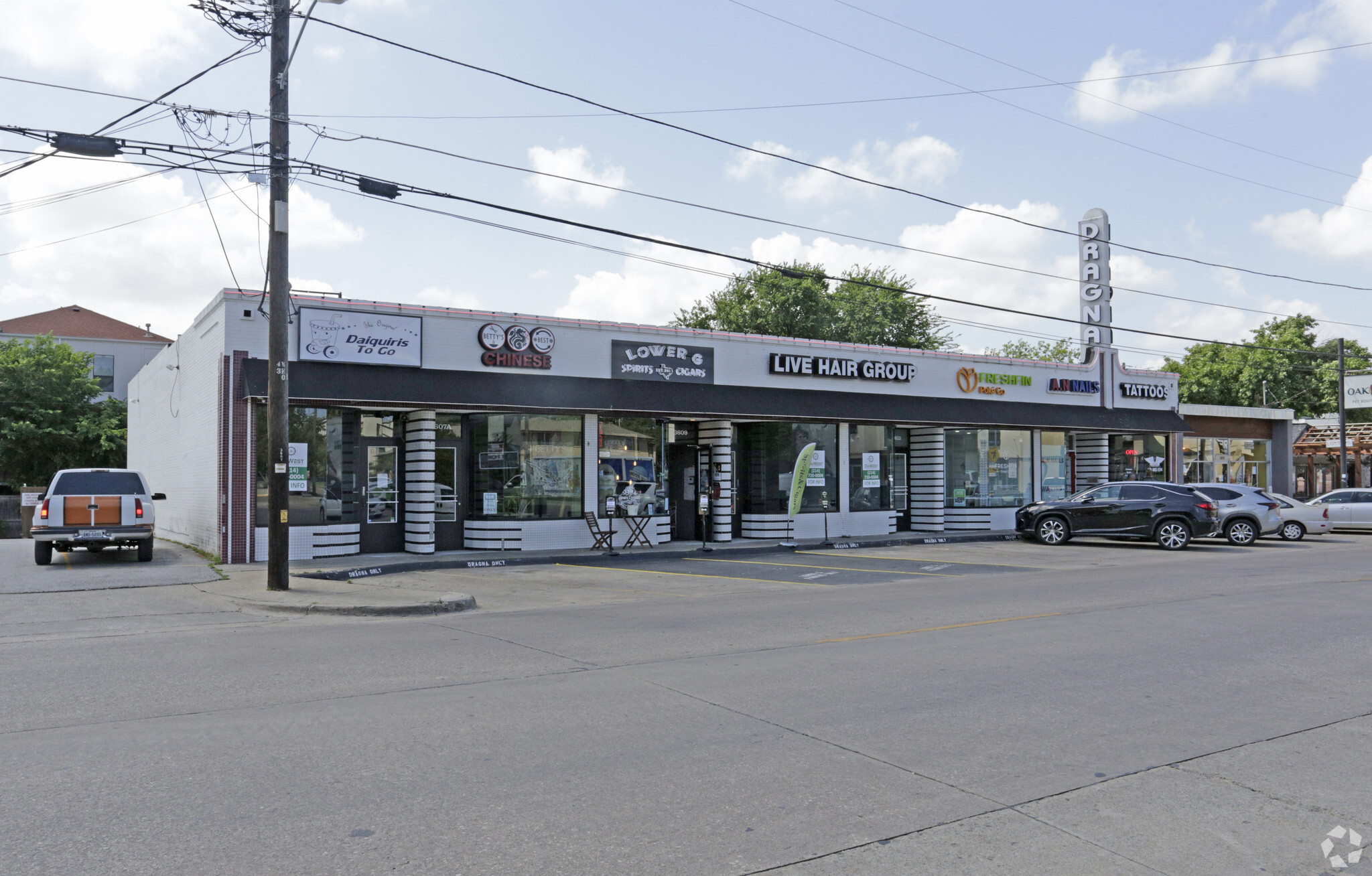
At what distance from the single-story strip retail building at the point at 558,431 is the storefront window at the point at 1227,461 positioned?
10.3m

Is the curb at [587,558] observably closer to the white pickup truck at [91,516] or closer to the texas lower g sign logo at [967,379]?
the texas lower g sign logo at [967,379]

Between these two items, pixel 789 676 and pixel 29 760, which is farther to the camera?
pixel 789 676

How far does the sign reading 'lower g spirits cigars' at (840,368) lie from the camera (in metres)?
24.5

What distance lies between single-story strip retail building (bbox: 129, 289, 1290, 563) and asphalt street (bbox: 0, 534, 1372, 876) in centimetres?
722

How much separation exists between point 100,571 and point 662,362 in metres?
12.0

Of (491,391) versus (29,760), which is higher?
(491,391)

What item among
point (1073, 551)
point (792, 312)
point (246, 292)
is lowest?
point (1073, 551)

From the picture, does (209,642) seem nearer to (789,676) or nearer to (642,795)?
(789,676)

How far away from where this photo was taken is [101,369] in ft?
190

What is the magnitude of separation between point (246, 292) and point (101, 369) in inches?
1887

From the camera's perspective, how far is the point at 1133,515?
24281mm

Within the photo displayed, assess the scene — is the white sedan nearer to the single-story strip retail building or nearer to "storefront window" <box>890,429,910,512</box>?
the single-story strip retail building

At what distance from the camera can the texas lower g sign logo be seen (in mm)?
28453

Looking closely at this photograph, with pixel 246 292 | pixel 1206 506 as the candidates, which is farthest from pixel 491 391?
pixel 1206 506
